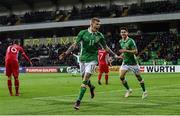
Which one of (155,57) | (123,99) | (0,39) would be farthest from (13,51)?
(0,39)

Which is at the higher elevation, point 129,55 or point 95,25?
point 95,25

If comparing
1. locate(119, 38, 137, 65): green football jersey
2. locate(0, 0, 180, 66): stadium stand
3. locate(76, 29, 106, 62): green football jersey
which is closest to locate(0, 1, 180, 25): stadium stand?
locate(0, 0, 180, 66): stadium stand

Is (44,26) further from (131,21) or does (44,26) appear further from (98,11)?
(131,21)

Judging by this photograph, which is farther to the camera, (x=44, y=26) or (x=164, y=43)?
(x=44, y=26)

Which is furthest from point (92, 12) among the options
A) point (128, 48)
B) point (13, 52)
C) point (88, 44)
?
point (88, 44)

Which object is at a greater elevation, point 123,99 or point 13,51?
point 13,51

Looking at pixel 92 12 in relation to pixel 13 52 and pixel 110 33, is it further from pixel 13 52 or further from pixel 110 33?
pixel 13 52

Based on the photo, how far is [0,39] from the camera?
77.4 m

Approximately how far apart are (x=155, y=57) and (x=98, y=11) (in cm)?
1215

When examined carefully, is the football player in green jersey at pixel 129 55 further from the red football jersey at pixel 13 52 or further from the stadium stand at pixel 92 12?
the stadium stand at pixel 92 12

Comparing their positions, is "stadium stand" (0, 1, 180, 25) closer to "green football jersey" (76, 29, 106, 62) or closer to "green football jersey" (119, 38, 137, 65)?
"green football jersey" (119, 38, 137, 65)

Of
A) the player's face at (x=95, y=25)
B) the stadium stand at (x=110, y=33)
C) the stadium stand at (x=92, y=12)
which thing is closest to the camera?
the player's face at (x=95, y=25)

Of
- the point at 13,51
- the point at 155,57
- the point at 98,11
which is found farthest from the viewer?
the point at 98,11

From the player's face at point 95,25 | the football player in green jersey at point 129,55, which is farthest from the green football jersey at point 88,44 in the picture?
the football player in green jersey at point 129,55
